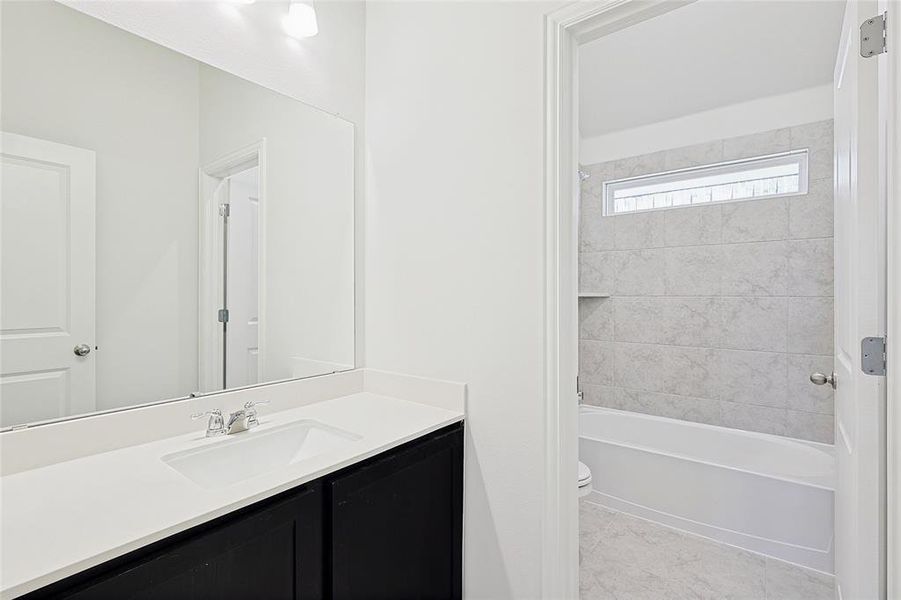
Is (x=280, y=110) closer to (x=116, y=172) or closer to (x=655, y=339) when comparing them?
(x=116, y=172)

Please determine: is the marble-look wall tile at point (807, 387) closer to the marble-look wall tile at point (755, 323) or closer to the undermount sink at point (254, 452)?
the marble-look wall tile at point (755, 323)

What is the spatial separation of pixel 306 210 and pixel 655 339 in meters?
2.54

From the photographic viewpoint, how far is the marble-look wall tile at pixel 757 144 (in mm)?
2594

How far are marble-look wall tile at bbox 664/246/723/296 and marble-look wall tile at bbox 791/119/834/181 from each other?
0.63m

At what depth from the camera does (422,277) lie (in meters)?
1.62

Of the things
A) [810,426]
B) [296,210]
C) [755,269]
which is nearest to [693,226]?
[755,269]

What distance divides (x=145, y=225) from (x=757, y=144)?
10.5ft

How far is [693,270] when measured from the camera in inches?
115

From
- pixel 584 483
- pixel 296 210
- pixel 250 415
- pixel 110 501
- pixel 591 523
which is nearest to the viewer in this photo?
pixel 110 501

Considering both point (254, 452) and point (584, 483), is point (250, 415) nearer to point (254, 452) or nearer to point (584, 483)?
point (254, 452)

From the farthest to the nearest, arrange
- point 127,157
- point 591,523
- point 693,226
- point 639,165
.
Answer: point 639,165, point 693,226, point 591,523, point 127,157

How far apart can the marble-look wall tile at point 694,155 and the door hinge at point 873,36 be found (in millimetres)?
1961

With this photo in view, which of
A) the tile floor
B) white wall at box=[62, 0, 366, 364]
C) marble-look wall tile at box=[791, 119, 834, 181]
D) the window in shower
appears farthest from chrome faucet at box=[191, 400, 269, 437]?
marble-look wall tile at box=[791, 119, 834, 181]

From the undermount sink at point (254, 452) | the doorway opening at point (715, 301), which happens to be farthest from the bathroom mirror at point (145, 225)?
the doorway opening at point (715, 301)
